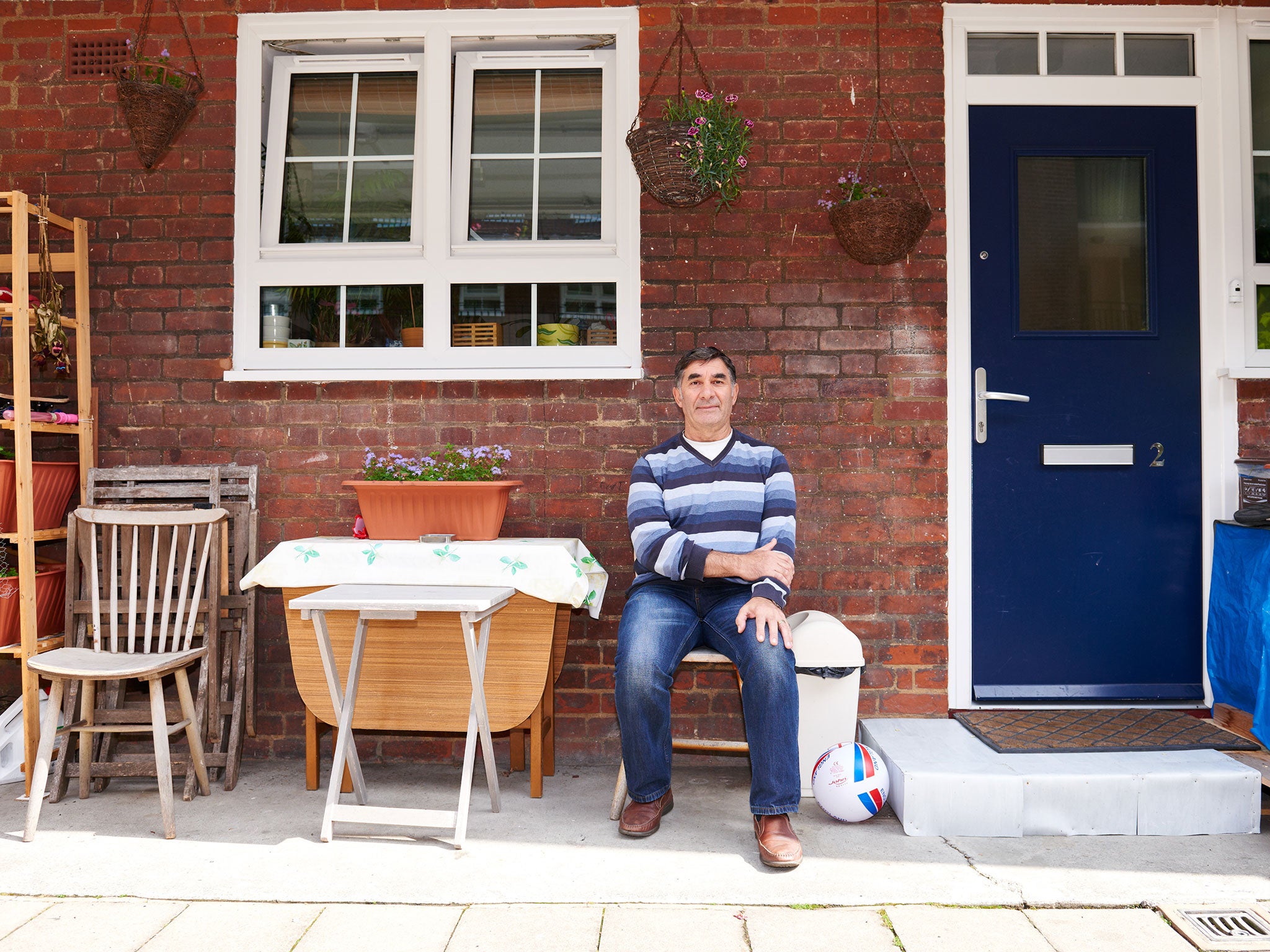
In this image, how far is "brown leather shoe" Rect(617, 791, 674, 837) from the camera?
2697mm

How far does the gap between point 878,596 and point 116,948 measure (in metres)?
2.57

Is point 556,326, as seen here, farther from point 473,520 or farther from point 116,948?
point 116,948

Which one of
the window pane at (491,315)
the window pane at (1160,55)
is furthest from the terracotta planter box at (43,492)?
the window pane at (1160,55)

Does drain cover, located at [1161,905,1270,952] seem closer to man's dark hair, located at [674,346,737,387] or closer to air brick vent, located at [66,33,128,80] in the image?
man's dark hair, located at [674,346,737,387]

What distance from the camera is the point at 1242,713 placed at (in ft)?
10.5

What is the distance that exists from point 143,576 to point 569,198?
213 cm

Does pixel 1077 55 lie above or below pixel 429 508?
above

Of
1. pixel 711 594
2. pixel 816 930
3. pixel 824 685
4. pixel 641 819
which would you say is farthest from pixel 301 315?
pixel 816 930

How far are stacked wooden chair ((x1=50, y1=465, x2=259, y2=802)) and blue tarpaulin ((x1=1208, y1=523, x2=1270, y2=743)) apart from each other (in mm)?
3356

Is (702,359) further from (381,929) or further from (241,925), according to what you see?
(241,925)

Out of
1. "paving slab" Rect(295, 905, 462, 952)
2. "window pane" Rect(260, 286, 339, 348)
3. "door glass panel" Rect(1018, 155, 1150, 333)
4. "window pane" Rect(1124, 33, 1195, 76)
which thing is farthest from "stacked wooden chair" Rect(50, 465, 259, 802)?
"window pane" Rect(1124, 33, 1195, 76)

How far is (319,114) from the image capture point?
3.74 m

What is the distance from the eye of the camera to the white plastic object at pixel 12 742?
3.28m

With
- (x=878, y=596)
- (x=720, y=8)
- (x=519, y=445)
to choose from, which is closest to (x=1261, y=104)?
(x=720, y=8)
